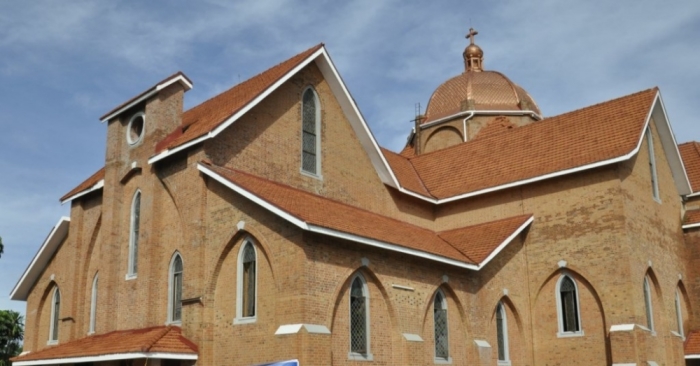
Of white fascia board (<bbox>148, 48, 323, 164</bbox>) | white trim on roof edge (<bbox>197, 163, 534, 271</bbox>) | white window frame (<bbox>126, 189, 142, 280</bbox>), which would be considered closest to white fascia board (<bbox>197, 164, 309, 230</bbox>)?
white trim on roof edge (<bbox>197, 163, 534, 271</bbox>)

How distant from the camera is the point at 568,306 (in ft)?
78.1

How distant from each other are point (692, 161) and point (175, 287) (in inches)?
843

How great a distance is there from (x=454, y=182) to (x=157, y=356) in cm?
1351

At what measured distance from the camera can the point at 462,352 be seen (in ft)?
72.5

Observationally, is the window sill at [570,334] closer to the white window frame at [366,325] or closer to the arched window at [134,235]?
the white window frame at [366,325]

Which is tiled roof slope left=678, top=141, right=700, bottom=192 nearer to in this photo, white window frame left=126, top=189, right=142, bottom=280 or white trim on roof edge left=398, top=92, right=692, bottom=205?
white trim on roof edge left=398, top=92, right=692, bottom=205

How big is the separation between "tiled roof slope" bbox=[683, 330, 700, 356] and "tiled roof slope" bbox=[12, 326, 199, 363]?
658 inches

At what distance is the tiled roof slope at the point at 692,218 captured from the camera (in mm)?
27444

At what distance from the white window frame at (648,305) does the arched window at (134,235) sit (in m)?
15.4

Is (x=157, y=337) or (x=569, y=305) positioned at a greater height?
(x=569, y=305)

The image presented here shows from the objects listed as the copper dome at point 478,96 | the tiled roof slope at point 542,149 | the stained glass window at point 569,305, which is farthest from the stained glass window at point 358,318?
the copper dome at point 478,96

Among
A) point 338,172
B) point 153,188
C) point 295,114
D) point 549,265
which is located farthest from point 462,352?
point 153,188

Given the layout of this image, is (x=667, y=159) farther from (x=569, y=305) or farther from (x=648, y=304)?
(x=569, y=305)

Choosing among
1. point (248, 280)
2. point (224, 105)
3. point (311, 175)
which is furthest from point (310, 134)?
point (248, 280)
